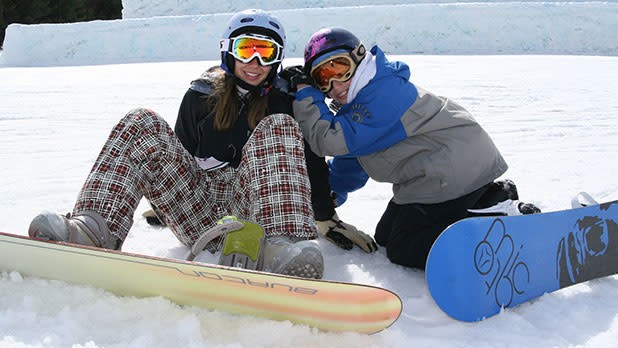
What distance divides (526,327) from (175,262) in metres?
1.16

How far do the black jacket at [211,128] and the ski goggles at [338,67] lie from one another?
6.8 inches

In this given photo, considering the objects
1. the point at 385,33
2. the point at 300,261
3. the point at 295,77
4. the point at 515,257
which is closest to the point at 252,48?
the point at 295,77

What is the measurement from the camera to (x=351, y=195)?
137 inches

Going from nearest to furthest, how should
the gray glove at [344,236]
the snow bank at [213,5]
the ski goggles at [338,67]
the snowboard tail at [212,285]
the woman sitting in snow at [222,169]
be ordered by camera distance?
the snowboard tail at [212,285] → the woman sitting in snow at [222,169] → the ski goggles at [338,67] → the gray glove at [344,236] → the snow bank at [213,5]

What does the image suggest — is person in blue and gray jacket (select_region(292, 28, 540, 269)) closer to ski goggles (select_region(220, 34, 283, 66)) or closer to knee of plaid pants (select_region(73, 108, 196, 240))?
ski goggles (select_region(220, 34, 283, 66))

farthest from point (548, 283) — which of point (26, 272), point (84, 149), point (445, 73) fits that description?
point (445, 73)

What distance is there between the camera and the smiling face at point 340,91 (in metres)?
2.33

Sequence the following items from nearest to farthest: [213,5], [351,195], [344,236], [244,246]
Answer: [244,246] < [344,236] < [351,195] < [213,5]

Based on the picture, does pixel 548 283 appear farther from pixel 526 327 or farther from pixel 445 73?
pixel 445 73

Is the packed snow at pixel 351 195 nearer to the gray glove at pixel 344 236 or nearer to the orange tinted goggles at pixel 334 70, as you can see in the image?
the gray glove at pixel 344 236

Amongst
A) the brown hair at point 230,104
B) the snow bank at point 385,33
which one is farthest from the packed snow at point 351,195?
the snow bank at point 385,33

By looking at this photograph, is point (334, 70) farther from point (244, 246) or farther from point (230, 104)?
point (244, 246)

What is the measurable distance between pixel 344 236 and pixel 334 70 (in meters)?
0.80

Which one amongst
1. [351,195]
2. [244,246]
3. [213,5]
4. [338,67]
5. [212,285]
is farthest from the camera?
[213,5]
